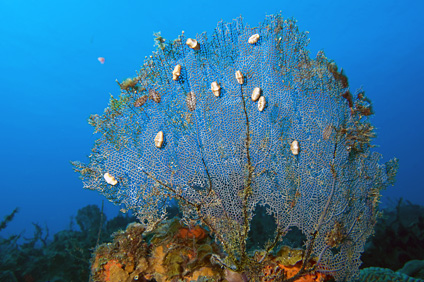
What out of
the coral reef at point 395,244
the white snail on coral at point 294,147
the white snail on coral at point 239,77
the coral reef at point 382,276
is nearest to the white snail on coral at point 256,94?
the white snail on coral at point 239,77

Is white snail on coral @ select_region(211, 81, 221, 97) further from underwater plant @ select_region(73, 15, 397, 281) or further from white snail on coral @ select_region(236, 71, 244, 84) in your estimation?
white snail on coral @ select_region(236, 71, 244, 84)

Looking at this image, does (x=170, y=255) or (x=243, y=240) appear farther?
(x=170, y=255)

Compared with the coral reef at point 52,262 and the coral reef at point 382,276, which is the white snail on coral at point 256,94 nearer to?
the coral reef at point 382,276

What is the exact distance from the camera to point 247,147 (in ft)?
10.1

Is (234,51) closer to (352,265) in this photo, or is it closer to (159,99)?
(159,99)

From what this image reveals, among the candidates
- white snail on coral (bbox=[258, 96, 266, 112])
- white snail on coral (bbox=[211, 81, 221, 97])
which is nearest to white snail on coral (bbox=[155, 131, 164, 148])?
white snail on coral (bbox=[211, 81, 221, 97])

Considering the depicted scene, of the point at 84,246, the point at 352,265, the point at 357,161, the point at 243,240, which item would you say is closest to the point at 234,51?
the point at 357,161

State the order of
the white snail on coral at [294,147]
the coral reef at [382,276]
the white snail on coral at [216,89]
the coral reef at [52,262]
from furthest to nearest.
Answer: the coral reef at [52,262]
the coral reef at [382,276]
the white snail on coral at [216,89]
the white snail on coral at [294,147]

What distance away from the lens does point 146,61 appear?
3518 millimetres

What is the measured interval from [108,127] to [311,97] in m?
2.98

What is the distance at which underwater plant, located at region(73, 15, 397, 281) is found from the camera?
325 cm

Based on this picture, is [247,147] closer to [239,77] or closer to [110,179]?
[239,77]

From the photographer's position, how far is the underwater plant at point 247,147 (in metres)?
3.25

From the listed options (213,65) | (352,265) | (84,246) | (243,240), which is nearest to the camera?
(243,240)
